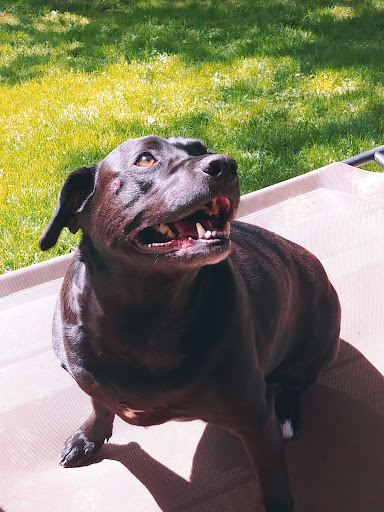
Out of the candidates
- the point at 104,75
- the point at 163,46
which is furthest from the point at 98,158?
the point at 163,46

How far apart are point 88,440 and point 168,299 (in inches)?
29.6

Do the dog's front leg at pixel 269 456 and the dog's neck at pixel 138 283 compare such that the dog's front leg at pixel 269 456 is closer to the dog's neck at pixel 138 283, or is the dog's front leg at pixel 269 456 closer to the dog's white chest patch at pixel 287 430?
the dog's white chest patch at pixel 287 430

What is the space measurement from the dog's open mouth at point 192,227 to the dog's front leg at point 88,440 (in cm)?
76

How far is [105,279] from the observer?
1608 millimetres

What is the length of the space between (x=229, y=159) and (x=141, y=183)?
0.27m

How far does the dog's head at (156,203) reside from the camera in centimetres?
141

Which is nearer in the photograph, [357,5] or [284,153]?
[284,153]

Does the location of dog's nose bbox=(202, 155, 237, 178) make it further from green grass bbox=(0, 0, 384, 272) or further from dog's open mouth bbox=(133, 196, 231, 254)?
green grass bbox=(0, 0, 384, 272)

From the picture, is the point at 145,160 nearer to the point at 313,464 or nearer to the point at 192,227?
the point at 192,227

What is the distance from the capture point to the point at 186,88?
4836 mm

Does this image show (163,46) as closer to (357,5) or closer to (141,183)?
(357,5)

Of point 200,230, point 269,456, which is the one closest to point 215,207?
point 200,230

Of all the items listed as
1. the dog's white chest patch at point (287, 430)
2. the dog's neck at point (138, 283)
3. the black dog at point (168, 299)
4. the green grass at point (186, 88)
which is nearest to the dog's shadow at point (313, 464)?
the dog's white chest patch at point (287, 430)

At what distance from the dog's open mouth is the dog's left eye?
0.17m
